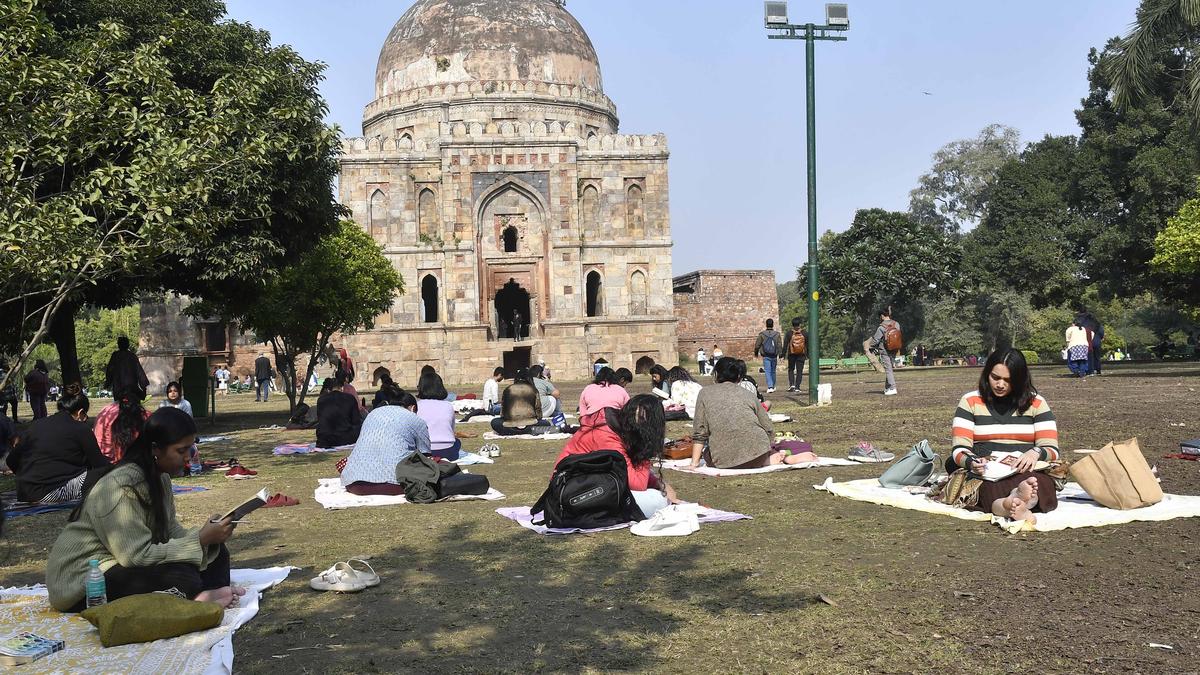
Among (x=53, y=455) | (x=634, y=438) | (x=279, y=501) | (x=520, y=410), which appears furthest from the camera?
(x=520, y=410)

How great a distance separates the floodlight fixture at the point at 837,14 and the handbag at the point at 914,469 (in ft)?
36.9

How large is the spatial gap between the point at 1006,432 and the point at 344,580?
4305 millimetres

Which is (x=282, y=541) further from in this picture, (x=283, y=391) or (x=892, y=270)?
(x=892, y=270)

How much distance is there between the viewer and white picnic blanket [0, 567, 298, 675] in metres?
4.53

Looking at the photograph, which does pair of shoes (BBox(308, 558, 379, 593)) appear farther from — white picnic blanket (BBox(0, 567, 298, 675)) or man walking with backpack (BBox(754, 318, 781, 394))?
man walking with backpack (BBox(754, 318, 781, 394))

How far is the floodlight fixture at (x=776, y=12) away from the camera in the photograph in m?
17.9

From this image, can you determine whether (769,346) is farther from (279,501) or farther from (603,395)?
(279,501)

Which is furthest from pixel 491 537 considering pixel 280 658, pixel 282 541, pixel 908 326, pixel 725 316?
pixel 908 326

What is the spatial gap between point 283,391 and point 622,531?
34.5m

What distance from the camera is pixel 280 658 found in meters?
4.78

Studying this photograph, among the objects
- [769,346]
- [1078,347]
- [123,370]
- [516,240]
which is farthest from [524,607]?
[516,240]

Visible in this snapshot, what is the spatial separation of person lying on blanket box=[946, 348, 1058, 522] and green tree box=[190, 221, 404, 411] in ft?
50.8

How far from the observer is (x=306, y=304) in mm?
24125

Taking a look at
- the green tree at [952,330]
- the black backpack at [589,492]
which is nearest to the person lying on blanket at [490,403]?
the black backpack at [589,492]
